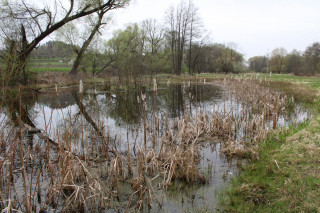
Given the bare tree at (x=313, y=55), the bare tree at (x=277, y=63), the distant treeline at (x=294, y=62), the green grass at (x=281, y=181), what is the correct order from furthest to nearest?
the bare tree at (x=277, y=63) < the bare tree at (x=313, y=55) < the distant treeline at (x=294, y=62) < the green grass at (x=281, y=181)

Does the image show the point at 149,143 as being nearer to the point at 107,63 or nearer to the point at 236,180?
the point at 236,180

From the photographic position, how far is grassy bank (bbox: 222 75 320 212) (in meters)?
3.09

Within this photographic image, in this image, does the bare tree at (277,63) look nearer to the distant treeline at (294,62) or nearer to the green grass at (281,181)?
the distant treeline at (294,62)

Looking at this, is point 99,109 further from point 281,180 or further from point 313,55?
point 313,55

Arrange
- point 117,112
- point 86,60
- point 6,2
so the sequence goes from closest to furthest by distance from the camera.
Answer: point 117,112, point 6,2, point 86,60

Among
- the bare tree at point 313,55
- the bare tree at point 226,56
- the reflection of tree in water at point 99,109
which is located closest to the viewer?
the reflection of tree in water at point 99,109

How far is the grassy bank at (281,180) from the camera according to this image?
309 centimetres

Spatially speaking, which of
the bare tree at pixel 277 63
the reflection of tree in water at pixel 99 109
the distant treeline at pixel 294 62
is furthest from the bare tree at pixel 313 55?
the reflection of tree in water at pixel 99 109

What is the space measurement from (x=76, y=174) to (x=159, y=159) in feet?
Answer: 5.36

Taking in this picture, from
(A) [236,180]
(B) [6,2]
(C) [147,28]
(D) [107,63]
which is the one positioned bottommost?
(A) [236,180]

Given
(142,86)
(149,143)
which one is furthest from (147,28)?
(149,143)

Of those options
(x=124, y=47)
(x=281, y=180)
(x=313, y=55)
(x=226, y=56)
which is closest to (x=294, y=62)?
(x=313, y=55)

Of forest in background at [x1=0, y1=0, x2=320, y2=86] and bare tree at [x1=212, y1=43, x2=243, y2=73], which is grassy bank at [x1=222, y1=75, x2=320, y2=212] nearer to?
forest in background at [x1=0, y1=0, x2=320, y2=86]

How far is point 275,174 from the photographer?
399 centimetres
